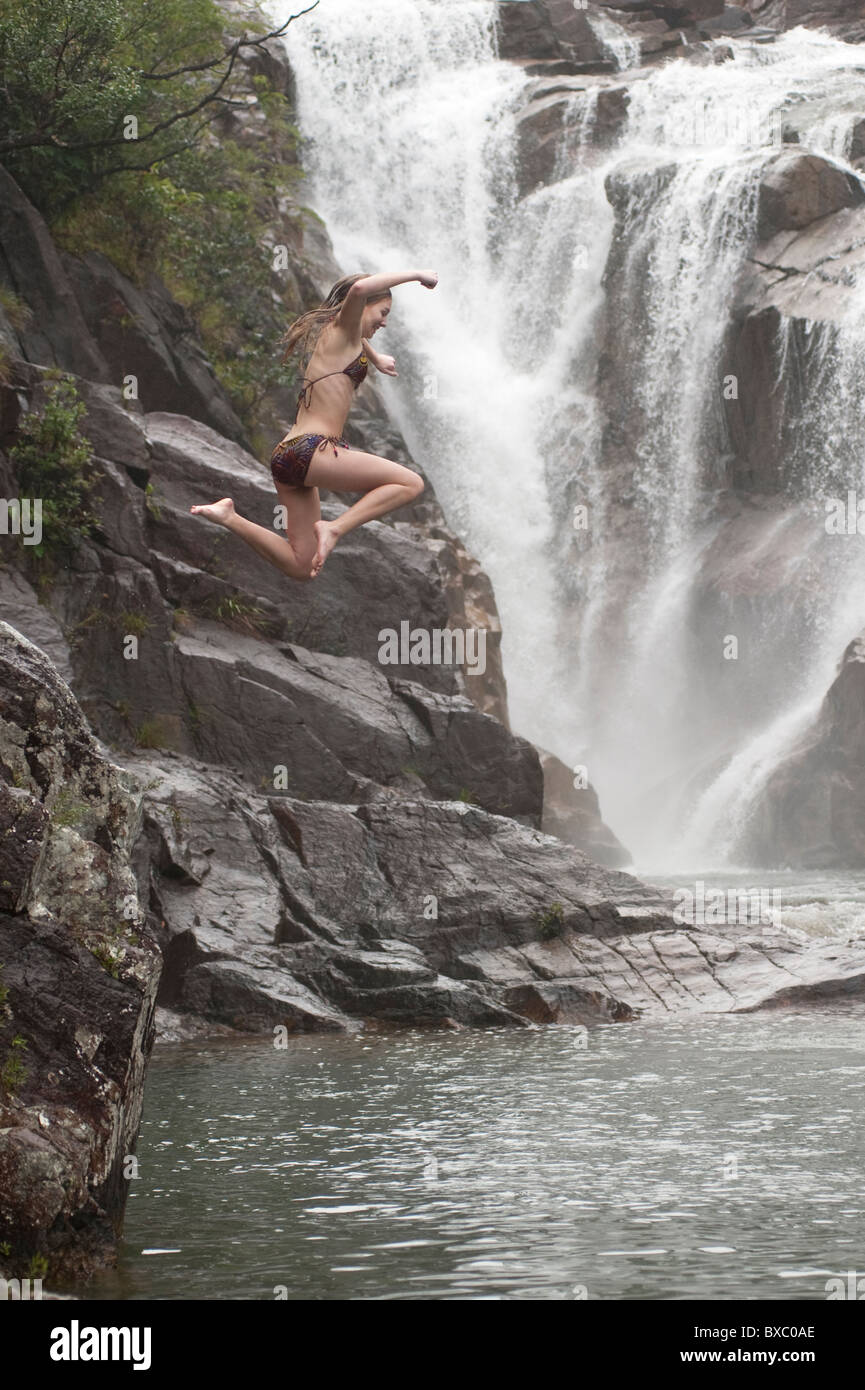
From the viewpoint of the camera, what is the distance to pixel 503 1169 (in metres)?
8.77

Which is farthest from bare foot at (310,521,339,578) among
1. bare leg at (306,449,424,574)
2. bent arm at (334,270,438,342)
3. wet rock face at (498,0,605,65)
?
wet rock face at (498,0,605,65)

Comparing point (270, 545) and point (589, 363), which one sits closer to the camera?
point (270, 545)

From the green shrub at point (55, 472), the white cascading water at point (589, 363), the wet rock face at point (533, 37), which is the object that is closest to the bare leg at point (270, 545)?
the green shrub at point (55, 472)

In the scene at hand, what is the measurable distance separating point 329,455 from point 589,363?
33112 millimetres

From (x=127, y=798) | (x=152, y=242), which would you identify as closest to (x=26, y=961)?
(x=127, y=798)

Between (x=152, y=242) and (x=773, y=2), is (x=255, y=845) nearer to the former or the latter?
(x=152, y=242)

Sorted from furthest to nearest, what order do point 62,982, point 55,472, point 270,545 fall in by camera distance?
point 55,472, point 270,545, point 62,982

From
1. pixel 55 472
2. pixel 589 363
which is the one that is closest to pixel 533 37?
pixel 589 363

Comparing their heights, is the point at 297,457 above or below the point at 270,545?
above

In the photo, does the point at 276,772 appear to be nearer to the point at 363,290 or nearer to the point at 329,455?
the point at 329,455

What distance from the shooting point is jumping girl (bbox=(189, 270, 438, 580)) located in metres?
8.20

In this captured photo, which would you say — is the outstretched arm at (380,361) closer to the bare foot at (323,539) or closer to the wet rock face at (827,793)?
the bare foot at (323,539)

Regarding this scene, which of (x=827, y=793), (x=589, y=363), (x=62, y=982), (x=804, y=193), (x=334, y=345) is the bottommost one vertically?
(x=62, y=982)

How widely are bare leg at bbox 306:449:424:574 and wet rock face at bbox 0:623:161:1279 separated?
5.74 ft
